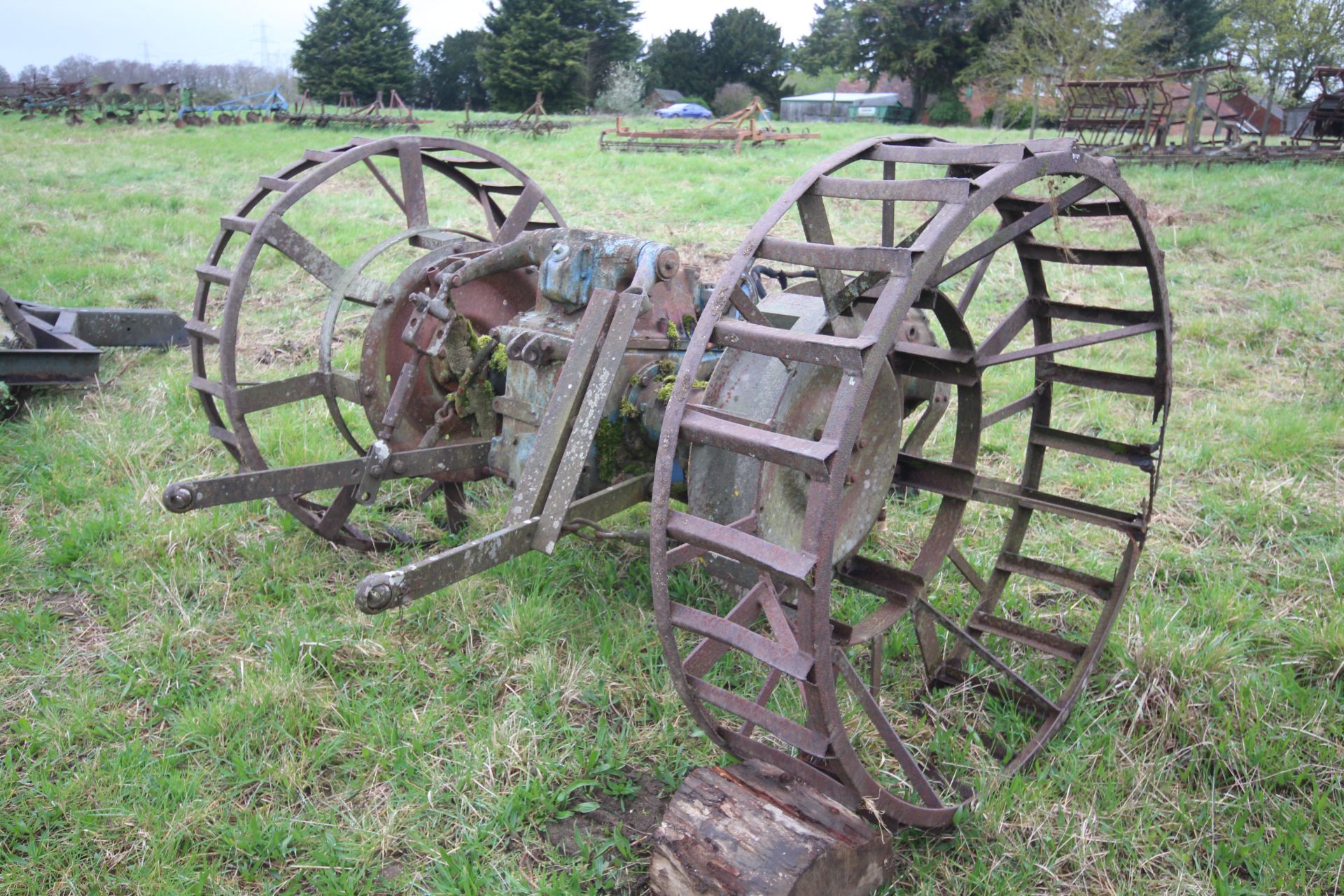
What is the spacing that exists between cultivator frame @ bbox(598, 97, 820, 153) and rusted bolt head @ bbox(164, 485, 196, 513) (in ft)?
55.0

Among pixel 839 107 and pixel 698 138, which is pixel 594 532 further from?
pixel 839 107

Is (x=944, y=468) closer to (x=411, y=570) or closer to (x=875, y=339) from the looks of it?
(x=875, y=339)

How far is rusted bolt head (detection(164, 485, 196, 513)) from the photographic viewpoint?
10.3ft

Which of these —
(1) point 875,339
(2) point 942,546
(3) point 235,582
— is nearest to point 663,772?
(2) point 942,546

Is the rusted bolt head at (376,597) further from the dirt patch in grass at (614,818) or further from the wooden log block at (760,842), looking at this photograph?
the wooden log block at (760,842)

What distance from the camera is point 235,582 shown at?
4.12 m

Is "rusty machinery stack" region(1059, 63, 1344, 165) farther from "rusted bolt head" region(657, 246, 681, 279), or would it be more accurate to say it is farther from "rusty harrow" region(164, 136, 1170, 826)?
"rusted bolt head" region(657, 246, 681, 279)

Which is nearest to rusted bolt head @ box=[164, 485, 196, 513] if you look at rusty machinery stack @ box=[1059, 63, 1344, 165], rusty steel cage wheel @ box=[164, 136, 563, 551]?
rusty steel cage wheel @ box=[164, 136, 563, 551]

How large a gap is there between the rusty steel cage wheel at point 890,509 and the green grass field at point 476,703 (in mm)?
259

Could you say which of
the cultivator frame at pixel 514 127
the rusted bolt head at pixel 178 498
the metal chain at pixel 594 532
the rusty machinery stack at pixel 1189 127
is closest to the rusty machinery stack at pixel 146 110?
the cultivator frame at pixel 514 127

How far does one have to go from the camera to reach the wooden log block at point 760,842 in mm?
2279

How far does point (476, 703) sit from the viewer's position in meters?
3.41

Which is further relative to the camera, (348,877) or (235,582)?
(235,582)

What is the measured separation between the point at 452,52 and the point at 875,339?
5049 centimetres
